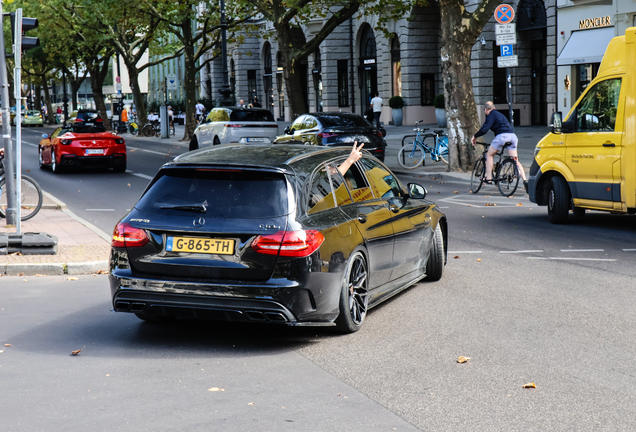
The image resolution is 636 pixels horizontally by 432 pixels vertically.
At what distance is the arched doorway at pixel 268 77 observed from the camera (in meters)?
60.2

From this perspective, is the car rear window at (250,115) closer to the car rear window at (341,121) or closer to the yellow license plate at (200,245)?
the car rear window at (341,121)

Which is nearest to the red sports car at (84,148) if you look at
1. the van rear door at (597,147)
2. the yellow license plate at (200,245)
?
the van rear door at (597,147)

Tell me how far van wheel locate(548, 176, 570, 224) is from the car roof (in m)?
6.20

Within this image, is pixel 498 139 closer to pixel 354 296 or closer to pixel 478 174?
pixel 478 174

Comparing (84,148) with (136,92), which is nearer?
(84,148)

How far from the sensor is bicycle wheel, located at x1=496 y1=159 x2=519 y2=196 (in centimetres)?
1650

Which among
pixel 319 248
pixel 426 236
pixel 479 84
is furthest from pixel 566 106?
pixel 319 248

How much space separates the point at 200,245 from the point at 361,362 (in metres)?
1.35

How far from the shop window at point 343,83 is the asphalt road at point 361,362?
41922 millimetres

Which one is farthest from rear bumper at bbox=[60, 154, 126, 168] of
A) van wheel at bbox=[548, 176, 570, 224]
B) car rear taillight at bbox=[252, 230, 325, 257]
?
car rear taillight at bbox=[252, 230, 325, 257]

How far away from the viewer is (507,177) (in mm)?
16656

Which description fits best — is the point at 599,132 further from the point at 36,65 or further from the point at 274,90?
the point at 36,65

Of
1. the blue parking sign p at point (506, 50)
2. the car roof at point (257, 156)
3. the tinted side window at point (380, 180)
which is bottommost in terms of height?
the tinted side window at point (380, 180)

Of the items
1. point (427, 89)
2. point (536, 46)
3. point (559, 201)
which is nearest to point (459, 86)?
point (559, 201)
